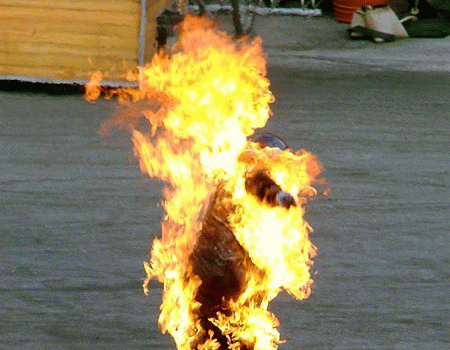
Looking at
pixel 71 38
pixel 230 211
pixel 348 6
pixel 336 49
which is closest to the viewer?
pixel 230 211

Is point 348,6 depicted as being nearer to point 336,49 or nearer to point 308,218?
point 336,49

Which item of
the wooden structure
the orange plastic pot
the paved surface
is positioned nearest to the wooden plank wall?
the wooden structure

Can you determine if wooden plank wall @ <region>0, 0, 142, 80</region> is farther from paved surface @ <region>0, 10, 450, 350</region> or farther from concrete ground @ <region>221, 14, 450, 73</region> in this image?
concrete ground @ <region>221, 14, 450, 73</region>

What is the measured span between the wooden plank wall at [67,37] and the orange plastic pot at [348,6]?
19.8 feet

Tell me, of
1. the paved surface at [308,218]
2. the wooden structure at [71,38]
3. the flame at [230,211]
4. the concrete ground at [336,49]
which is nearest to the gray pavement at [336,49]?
the concrete ground at [336,49]

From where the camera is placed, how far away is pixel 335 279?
20.0 ft

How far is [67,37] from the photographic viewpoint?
32.3 ft

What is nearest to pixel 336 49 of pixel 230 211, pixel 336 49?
pixel 336 49

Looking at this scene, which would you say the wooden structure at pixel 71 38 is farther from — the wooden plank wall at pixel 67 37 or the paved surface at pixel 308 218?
the paved surface at pixel 308 218

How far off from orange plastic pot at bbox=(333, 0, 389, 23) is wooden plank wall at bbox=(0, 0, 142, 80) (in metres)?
6.04

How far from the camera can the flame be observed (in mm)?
3072

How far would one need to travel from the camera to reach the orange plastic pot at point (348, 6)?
14.8 metres

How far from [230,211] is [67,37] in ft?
23.7

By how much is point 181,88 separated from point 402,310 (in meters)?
2.84
